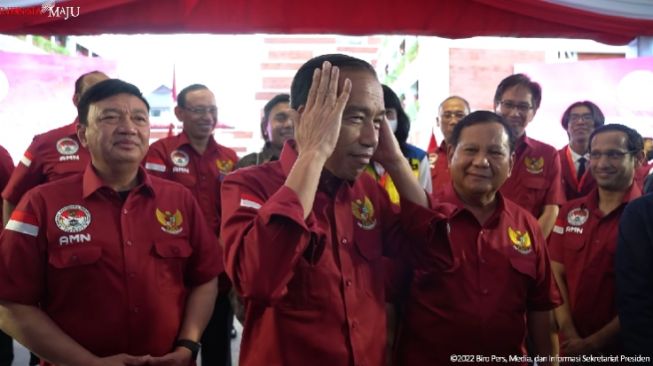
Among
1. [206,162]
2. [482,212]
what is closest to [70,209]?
[482,212]

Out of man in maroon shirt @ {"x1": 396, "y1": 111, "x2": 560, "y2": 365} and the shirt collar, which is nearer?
man in maroon shirt @ {"x1": 396, "y1": 111, "x2": 560, "y2": 365}

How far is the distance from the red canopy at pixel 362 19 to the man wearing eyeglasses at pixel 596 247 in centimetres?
106

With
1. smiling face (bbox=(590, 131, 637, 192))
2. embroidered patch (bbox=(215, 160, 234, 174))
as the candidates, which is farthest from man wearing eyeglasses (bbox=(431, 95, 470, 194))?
embroidered patch (bbox=(215, 160, 234, 174))

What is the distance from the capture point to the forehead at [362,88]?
1295 mm

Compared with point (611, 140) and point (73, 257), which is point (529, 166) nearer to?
point (611, 140)

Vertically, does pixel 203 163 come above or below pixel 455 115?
below

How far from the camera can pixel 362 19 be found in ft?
10.9

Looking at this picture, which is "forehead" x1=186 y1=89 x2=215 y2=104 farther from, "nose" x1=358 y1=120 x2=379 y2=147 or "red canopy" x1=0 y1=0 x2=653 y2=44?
"nose" x1=358 y1=120 x2=379 y2=147

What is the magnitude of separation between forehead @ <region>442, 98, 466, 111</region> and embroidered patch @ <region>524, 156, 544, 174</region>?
78cm

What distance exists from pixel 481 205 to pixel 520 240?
169 millimetres

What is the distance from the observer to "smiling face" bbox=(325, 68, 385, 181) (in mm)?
1292

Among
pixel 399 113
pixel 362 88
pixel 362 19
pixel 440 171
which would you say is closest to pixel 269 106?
pixel 362 19

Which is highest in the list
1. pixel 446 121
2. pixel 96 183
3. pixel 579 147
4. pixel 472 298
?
pixel 446 121

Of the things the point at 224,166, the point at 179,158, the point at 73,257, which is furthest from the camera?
the point at 224,166
